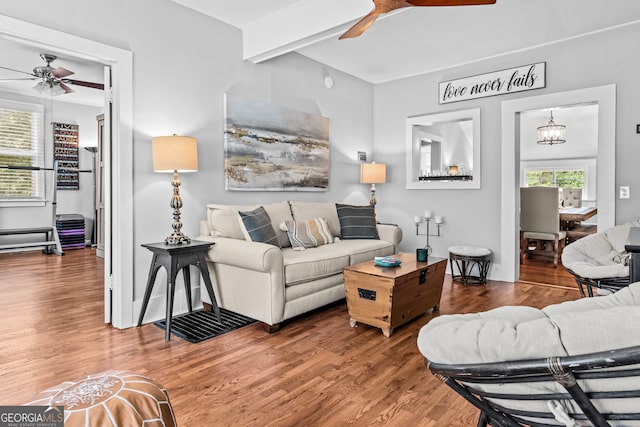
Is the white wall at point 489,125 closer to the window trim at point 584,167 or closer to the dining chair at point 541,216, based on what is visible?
the dining chair at point 541,216

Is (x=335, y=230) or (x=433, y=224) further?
(x=433, y=224)

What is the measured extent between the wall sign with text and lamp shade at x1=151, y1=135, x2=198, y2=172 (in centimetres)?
356

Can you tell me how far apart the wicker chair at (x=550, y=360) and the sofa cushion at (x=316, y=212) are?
10.7 ft

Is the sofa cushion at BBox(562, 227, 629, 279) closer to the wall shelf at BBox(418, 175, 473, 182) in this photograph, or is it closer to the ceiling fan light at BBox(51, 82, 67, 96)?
the wall shelf at BBox(418, 175, 473, 182)

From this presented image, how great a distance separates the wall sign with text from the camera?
4.47 meters

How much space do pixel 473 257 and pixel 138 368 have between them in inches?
141

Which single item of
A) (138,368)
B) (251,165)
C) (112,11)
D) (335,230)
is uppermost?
(112,11)

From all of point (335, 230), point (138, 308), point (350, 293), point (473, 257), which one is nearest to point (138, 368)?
point (138, 308)

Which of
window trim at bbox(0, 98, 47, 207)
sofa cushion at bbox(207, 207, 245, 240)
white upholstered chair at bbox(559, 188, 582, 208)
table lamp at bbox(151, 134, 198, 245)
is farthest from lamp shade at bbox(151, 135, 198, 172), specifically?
white upholstered chair at bbox(559, 188, 582, 208)

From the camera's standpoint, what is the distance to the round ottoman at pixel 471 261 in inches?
178

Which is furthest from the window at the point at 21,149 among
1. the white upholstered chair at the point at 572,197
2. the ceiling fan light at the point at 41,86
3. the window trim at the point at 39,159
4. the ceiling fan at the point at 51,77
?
the white upholstered chair at the point at 572,197

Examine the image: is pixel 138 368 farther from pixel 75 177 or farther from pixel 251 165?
pixel 75 177

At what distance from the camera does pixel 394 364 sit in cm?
246

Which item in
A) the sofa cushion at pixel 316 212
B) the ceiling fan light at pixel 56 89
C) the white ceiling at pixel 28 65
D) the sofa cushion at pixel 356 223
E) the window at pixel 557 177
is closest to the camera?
the sofa cushion at pixel 316 212
